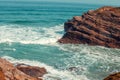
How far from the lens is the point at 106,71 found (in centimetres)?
3725

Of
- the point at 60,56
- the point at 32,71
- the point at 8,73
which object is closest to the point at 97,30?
the point at 60,56

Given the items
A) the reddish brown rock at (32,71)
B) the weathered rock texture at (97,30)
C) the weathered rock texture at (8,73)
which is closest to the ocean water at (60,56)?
the reddish brown rock at (32,71)

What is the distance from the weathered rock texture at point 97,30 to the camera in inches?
2130

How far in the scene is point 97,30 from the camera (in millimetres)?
55469

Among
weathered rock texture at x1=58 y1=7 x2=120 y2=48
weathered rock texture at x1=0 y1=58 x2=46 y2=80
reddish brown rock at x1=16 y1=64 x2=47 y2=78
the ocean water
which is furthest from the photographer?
weathered rock texture at x1=58 y1=7 x2=120 y2=48

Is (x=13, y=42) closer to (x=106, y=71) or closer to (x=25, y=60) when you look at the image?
(x=25, y=60)

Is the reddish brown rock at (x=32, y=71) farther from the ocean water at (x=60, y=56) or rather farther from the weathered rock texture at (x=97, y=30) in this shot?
the weathered rock texture at (x=97, y=30)

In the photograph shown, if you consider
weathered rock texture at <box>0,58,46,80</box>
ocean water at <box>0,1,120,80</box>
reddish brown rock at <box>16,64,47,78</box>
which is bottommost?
ocean water at <box>0,1,120,80</box>

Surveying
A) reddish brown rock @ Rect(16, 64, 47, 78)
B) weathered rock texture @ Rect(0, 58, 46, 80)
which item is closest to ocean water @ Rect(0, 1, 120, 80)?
reddish brown rock @ Rect(16, 64, 47, 78)

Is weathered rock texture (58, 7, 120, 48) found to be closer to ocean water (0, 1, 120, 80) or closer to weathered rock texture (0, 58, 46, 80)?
ocean water (0, 1, 120, 80)

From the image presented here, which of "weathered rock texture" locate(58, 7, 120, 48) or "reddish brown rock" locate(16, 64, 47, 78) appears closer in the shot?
"reddish brown rock" locate(16, 64, 47, 78)

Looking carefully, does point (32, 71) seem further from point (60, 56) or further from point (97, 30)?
point (97, 30)

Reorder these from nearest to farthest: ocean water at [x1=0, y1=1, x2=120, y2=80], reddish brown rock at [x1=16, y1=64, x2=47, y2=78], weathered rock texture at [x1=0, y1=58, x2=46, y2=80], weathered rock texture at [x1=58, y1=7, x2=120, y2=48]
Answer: weathered rock texture at [x1=0, y1=58, x2=46, y2=80]
reddish brown rock at [x1=16, y1=64, x2=47, y2=78]
ocean water at [x1=0, y1=1, x2=120, y2=80]
weathered rock texture at [x1=58, y1=7, x2=120, y2=48]

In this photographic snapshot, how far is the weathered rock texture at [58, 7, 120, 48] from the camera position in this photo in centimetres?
5409
